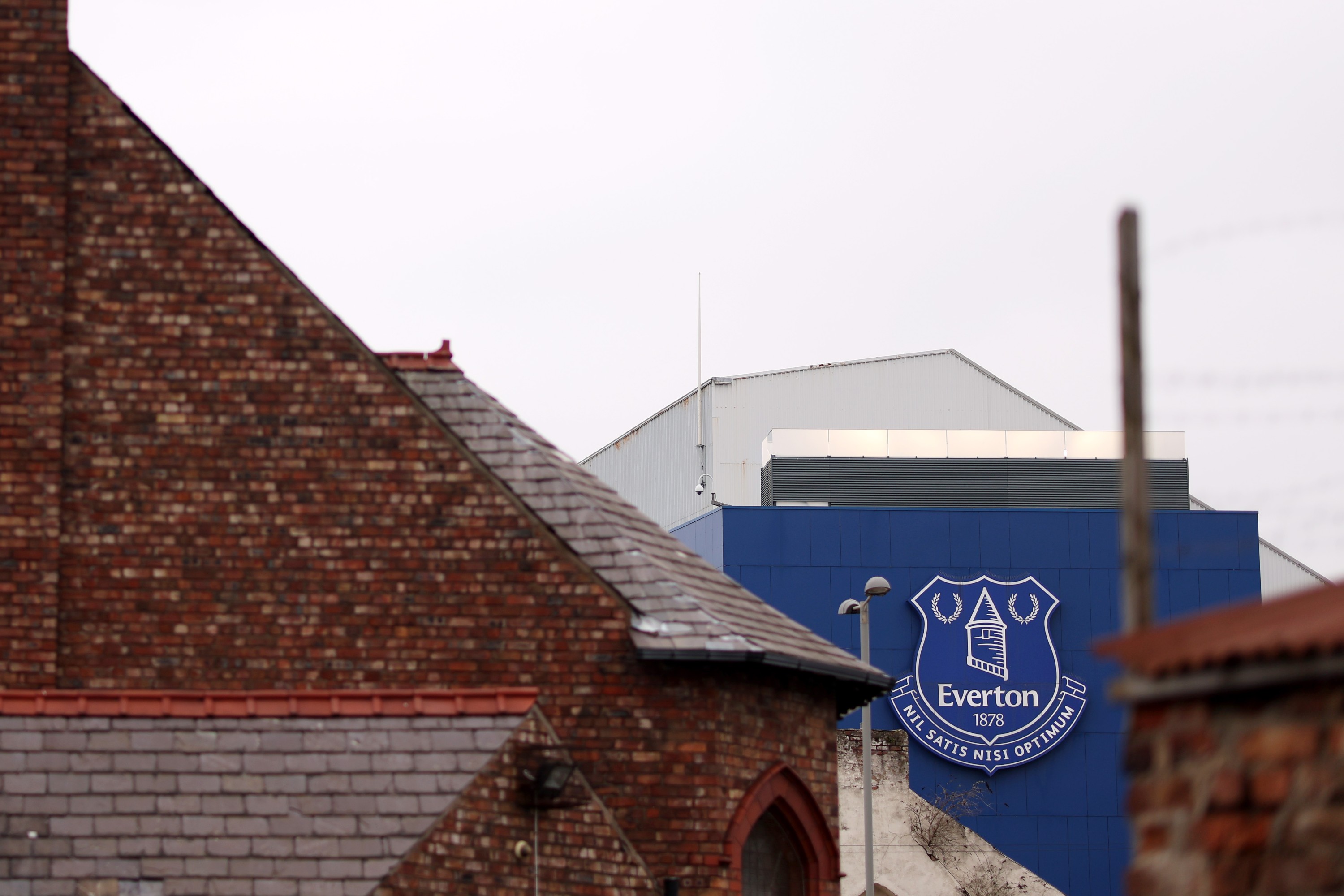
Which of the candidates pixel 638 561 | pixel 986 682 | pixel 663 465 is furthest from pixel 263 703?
pixel 663 465

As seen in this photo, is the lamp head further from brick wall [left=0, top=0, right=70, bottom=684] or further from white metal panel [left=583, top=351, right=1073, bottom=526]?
white metal panel [left=583, top=351, right=1073, bottom=526]

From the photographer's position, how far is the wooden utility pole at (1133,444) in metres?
6.70

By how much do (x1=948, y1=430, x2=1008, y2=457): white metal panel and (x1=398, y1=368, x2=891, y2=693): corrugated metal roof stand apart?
3085 cm

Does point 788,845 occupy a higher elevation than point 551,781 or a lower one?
lower

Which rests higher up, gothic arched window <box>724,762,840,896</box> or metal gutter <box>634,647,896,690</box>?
metal gutter <box>634,647,896,690</box>

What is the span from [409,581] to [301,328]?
236 cm

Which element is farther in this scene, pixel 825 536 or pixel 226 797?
pixel 825 536

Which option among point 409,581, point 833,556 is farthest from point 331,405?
point 833,556

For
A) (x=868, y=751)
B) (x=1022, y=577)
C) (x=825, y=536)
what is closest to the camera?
(x=868, y=751)

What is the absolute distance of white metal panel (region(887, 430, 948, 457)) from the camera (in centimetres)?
4647

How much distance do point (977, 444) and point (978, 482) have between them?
181cm

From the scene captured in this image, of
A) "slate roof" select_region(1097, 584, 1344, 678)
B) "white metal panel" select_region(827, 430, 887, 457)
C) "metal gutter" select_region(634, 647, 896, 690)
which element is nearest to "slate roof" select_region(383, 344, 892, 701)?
"metal gutter" select_region(634, 647, 896, 690)

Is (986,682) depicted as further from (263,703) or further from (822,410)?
(263,703)

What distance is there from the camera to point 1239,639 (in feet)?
20.0
